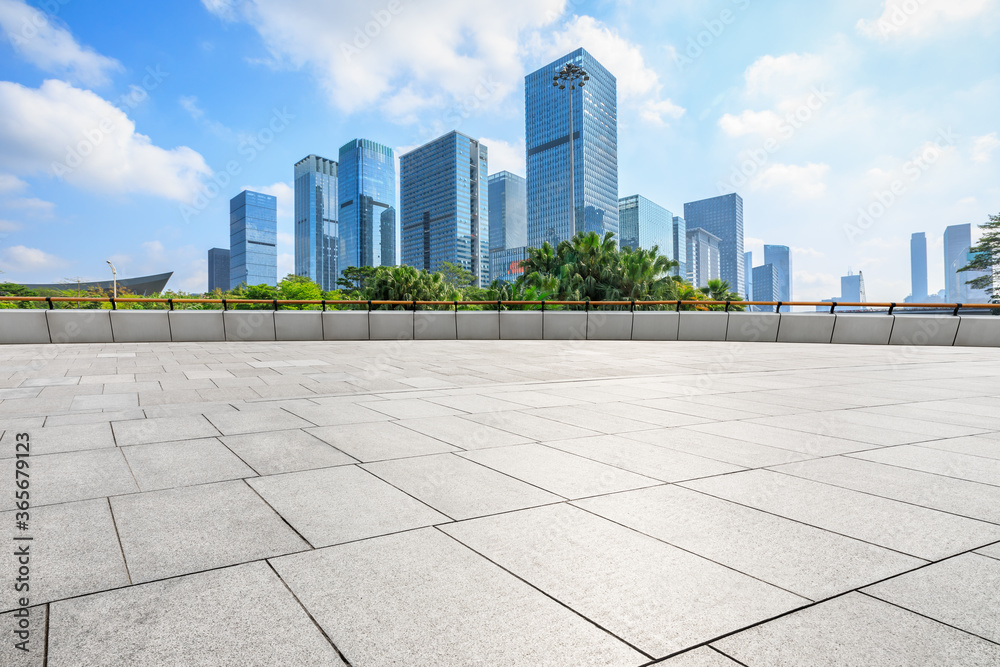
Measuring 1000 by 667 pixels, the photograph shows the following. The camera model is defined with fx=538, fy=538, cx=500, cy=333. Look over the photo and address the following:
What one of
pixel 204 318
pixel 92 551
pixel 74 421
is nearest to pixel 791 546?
pixel 92 551

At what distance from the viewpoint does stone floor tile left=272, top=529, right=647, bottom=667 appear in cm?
172

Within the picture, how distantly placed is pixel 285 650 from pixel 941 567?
8.85ft

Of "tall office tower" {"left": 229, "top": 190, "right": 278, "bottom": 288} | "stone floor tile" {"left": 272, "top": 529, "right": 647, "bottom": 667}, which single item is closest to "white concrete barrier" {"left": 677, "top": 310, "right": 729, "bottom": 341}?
"stone floor tile" {"left": 272, "top": 529, "right": 647, "bottom": 667}

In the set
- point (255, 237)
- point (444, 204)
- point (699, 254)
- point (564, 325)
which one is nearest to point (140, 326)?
point (564, 325)

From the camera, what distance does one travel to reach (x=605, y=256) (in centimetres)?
4178

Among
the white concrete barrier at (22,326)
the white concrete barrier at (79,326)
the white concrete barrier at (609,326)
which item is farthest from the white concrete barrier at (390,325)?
the white concrete barrier at (22,326)

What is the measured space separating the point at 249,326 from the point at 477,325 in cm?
685

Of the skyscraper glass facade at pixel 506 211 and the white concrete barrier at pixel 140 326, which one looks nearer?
the white concrete barrier at pixel 140 326

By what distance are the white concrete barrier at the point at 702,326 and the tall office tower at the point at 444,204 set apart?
351 feet

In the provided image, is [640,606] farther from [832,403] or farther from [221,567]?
[832,403]

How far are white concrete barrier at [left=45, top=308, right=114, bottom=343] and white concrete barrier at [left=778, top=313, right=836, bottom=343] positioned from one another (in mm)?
20283

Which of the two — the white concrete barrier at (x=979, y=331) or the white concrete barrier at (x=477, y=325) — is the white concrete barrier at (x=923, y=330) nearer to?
the white concrete barrier at (x=979, y=331)

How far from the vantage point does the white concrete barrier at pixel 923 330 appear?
1672 cm

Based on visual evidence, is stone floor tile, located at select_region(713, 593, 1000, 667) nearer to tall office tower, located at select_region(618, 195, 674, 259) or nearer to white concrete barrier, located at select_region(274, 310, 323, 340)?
white concrete barrier, located at select_region(274, 310, 323, 340)
